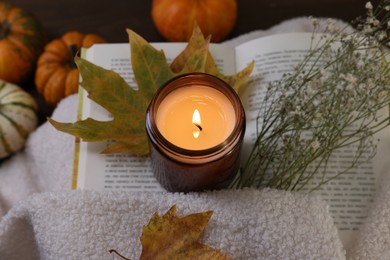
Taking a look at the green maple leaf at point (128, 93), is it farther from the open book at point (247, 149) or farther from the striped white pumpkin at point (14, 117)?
the striped white pumpkin at point (14, 117)

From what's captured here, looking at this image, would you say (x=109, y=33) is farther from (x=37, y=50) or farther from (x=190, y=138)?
(x=190, y=138)

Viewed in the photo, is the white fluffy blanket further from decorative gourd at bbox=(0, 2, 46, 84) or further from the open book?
decorative gourd at bbox=(0, 2, 46, 84)

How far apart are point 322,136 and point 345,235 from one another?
173mm

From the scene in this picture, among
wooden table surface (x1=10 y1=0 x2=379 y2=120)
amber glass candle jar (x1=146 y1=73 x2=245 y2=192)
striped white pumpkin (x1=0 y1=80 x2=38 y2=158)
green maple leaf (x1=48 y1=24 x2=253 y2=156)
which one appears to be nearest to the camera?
amber glass candle jar (x1=146 y1=73 x2=245 y2=192)

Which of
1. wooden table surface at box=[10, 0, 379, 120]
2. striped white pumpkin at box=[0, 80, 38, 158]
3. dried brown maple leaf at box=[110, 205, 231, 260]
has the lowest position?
striped white pumpkin at box=[0, 80, 38, 158]

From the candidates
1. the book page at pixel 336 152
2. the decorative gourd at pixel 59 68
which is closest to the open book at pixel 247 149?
the book page at pixel 336 152

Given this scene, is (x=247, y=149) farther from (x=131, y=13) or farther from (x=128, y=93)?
(x=131, y=13)

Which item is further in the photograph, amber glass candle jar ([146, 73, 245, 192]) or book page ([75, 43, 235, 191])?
book page ([75, 43, 235, 191])

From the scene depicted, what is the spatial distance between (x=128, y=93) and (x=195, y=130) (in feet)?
0.44

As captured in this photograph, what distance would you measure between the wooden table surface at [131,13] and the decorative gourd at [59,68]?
0.16 ft

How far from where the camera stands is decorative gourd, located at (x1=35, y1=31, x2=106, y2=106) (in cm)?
89

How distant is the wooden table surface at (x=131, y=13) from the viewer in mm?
945

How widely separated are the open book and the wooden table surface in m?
0.16

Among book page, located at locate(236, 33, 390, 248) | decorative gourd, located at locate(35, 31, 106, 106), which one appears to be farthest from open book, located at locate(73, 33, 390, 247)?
decorative gourd, located at locate(35, 31, 106, 106)
